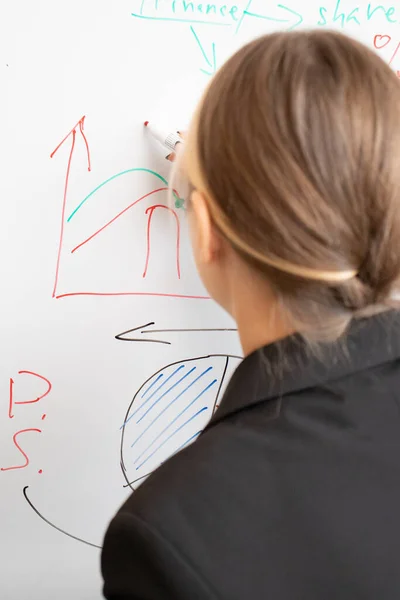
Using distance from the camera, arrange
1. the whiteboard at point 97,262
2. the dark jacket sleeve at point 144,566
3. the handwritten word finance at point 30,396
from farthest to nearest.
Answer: the handwritten word finance at point 30,396 → the whiteboard at point 97,262 → the dark jacket sleeve at point 144,566

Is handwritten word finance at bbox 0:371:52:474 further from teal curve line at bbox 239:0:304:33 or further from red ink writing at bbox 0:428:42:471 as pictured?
teal curve line at bbox 239:0:304:33

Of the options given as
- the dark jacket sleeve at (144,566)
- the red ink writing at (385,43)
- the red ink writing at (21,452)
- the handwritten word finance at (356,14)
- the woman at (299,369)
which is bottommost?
the red ink writing at (21,452)

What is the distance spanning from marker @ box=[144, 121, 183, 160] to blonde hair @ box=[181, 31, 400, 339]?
19 centimetres

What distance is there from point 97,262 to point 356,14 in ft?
1.34

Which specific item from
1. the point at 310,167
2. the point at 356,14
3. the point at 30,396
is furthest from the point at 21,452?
the point at 356,14

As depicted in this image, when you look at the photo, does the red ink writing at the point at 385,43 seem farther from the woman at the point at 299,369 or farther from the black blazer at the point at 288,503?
the black blazer at the point at 288,503

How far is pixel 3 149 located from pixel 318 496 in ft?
1.48

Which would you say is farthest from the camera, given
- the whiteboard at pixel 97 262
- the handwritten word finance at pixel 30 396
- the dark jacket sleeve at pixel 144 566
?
the handwritten word finance at pixel 30 396

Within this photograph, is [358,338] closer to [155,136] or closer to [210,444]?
[210,444]

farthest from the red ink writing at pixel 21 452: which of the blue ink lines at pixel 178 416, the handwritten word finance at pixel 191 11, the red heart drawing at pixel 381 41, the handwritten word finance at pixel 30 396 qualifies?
the red heart drawing at pixel 381 41

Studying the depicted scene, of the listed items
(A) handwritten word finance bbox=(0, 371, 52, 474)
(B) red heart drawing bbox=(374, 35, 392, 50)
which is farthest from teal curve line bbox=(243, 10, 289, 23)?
(A) handwritten word finance bbox=(0, 371, 52, 474)

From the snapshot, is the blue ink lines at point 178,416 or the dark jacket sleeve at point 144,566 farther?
the blue ink lines at point 178,416

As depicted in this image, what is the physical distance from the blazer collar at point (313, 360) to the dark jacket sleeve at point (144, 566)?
105mm

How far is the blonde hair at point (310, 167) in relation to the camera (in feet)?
1.21
